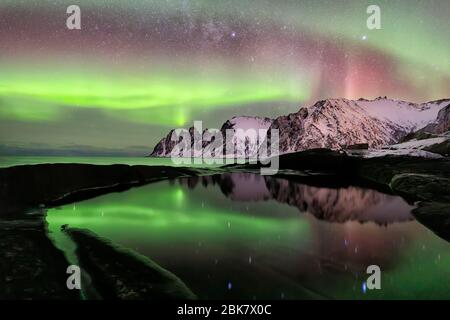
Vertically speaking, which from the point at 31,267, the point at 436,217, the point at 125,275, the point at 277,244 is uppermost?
the point at 31,267

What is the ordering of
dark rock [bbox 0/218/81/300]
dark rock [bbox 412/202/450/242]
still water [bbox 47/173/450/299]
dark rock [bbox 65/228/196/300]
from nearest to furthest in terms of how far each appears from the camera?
dark rock [bbox 0/218/81/300]
dark rock [bbox 65/228/196/300]
still water [bbox 47/173/450/299]
dark rock [bbox 412/202/450/242]

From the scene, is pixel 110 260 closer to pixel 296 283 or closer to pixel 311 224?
pixel 296 283

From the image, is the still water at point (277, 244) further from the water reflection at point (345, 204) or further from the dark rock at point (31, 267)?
the dark rock at point (31, 267)

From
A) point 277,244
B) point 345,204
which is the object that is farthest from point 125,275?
point 345,204

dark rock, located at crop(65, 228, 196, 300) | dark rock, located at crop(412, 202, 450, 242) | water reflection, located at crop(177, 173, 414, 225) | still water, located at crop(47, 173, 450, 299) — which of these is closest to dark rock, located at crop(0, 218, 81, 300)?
still water, located at crop(47, 173, 450, 299)

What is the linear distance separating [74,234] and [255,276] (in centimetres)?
1546

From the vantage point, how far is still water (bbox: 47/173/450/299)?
60.8 ft

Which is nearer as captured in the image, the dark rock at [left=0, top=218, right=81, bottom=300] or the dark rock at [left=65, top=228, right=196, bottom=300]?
the dark rock at [left=0, top=218, right=81, bottom=300]

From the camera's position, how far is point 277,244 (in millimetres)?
27938

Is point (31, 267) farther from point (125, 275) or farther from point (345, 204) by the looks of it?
point (345, 204)

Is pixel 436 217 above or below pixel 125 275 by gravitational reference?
above

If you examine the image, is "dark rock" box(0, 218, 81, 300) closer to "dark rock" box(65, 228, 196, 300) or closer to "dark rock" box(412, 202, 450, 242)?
"dark rock" box(65, 228, 196, 300)

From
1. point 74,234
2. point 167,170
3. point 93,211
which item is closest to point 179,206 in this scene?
point 93,211
